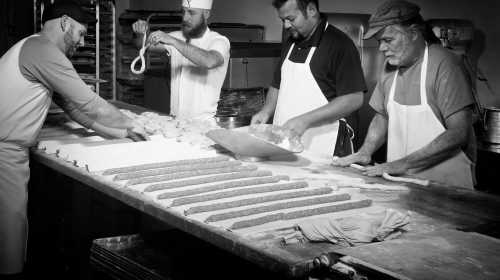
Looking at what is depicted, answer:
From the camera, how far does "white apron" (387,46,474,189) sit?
3592 millimetres

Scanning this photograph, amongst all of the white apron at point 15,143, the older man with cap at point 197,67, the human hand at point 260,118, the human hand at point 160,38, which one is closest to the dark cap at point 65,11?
the white apron at point 15,143

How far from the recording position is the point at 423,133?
369 cm

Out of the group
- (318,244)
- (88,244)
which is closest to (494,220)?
(318,244)

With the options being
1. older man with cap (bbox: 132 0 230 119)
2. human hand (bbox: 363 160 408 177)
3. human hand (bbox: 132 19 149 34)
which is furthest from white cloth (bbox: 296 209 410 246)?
human hand (bbox: 132 19 149 34)

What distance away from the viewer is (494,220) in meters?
2.68

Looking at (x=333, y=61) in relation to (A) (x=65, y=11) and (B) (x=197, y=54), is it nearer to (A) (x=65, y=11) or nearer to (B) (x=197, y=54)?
(B) (x=197, y=54)

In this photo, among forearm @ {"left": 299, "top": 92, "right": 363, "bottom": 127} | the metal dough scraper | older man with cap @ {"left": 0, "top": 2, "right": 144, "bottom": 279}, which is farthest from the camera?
forearm @ {"left": 299, "top": 92, "right": 363, "bottom": 127}

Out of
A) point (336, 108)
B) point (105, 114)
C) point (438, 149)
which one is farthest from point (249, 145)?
point (105, 114)

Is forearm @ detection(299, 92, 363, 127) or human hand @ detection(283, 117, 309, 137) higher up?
forearm @ detection(299, 92, 363, 127)

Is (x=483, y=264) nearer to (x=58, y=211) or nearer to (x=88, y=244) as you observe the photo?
(x=88, y=244)

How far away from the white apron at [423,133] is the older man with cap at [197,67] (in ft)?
5.30

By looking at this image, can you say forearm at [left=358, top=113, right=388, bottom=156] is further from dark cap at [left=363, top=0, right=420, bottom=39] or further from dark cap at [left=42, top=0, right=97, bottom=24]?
dark cap at [left=42, top=0, right=97, bottom=24]

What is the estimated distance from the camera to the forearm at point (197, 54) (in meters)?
4.78

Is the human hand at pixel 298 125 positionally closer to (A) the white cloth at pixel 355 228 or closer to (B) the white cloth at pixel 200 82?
(B) the white cloth at pixel 200 82
